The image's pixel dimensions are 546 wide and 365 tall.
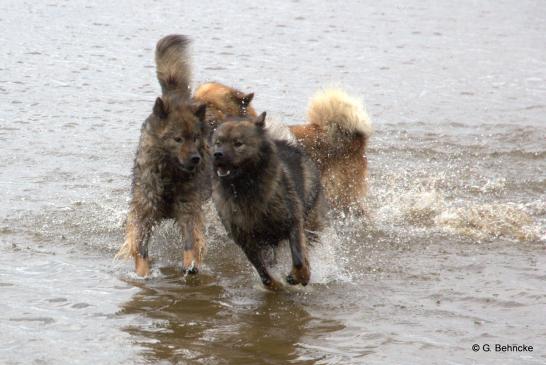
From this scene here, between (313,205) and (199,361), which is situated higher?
(313,205)

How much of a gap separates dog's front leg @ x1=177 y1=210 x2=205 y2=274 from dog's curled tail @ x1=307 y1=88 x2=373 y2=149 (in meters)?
1.90

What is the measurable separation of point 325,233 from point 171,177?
58.4 inches

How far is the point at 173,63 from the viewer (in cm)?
796

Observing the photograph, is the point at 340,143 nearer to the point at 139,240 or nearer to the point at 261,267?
the point at 261,267

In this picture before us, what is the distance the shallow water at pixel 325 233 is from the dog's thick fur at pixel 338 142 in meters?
0.29

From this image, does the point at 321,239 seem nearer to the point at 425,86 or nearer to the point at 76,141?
the point at 76,141

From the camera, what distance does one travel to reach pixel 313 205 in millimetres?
7617

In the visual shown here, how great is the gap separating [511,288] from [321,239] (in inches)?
65.3

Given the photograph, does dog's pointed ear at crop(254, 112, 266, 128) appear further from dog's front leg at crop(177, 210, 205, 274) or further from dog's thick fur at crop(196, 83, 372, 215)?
dog's thick fur at crop(196, 83, 372, 215)

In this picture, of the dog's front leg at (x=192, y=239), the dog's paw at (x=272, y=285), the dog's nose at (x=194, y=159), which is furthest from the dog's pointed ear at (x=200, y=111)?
the dog's paw at (x=272, y=285)

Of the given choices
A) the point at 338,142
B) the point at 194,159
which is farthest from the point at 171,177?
the point at 338,142

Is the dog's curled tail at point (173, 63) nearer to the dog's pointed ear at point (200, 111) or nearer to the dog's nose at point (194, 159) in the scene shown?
the dog's pointed ear at point (200, 111)

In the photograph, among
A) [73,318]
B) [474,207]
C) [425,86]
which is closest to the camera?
[73,318]

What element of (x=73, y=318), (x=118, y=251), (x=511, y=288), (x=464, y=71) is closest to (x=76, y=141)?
(x=118, y=251)
